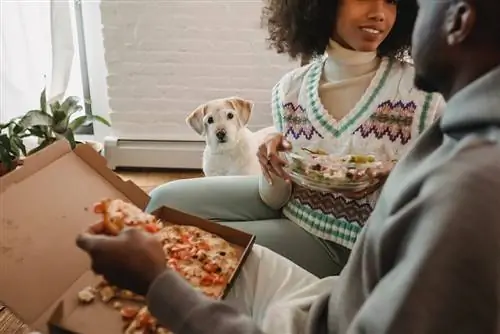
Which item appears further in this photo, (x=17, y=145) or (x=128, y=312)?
(x=17, y=145)

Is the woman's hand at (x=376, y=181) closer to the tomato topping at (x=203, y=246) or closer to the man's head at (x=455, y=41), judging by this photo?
the tomato topping at (x=203, y=246)

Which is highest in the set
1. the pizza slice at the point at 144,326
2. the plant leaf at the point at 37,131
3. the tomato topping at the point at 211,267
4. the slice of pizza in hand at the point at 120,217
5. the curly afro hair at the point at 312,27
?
the curly afro hair at the point at 312,27

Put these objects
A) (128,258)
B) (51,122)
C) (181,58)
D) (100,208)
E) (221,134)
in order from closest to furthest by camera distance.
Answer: (128,258)
(100,208)
(221,134)
(51,122)
(181,58)

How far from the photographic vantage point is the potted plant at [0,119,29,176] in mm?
1769

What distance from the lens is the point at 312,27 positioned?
141 centimetres

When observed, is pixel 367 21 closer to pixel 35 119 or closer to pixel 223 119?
pixel 223 119

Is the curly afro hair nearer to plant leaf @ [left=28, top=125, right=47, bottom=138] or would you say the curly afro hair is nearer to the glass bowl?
the glass bowl

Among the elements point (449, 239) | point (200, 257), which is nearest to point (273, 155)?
point (200, 257)

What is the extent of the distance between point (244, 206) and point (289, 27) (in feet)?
1.52

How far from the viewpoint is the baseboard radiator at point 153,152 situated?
253 cm

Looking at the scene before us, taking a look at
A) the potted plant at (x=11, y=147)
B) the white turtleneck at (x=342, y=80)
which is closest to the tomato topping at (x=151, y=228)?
the white turtleneck at (x=342, y=80)

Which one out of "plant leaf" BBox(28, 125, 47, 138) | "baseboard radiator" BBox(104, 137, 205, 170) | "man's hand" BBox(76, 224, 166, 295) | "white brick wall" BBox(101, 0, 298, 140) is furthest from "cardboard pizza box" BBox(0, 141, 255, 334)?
"baseboard radiator" BBox(104, 137, 205, 170)

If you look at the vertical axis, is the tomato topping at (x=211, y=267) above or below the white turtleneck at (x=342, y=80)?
below

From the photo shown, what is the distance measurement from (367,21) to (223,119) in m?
0.84
